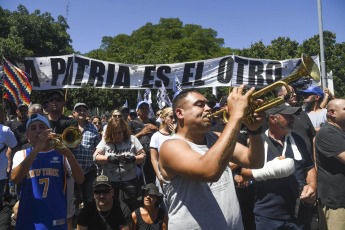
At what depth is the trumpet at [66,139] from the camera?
3.33m

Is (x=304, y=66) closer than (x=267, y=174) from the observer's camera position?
Yes

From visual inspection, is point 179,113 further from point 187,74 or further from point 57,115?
point 187,74

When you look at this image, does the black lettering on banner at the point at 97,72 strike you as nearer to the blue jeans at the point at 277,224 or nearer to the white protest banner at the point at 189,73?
the white protest banner at the point at 189,73

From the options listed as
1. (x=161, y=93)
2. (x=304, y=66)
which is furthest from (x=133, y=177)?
(x=161, y=93)

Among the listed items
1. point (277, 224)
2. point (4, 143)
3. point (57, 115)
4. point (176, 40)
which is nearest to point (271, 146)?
point (277, 224)

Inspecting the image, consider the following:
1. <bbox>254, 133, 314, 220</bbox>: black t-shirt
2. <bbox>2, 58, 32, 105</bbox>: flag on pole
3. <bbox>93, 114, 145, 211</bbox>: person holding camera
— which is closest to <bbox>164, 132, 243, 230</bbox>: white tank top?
<bbox>254, 133, 314, 220</bbox>: black t-shirt

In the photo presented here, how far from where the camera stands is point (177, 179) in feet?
7.31

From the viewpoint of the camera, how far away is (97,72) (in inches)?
402

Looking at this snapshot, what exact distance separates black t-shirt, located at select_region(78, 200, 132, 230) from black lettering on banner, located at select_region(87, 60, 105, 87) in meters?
6.48

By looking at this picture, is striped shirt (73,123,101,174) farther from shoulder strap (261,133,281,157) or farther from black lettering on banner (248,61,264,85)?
black lettering on banner (248,61,264,85)

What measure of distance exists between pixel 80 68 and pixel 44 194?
7354 millimetres

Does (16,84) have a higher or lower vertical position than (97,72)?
lower

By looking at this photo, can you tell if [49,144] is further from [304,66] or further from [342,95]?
[342,95]

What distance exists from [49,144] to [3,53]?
1908cm
